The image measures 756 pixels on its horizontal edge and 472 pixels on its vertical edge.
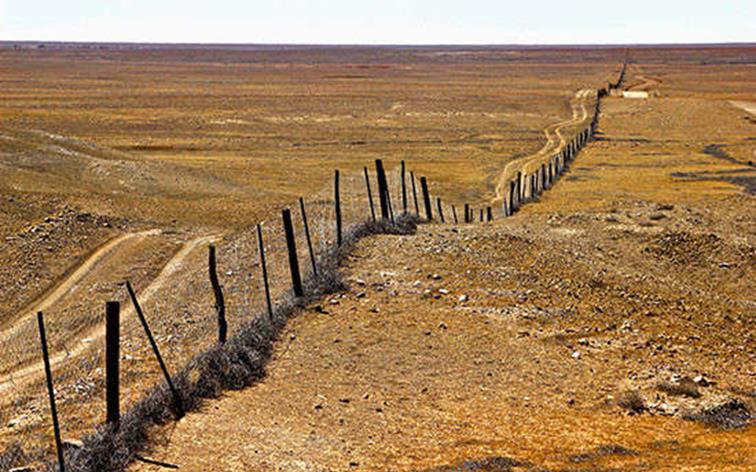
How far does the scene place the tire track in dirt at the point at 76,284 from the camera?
1342 centimetres

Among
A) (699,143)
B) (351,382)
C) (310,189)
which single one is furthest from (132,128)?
(351,382)

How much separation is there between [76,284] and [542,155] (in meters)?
34.2

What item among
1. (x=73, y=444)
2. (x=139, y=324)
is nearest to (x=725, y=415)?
(x=73, y=444)

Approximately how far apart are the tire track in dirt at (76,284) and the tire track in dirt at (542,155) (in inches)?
582

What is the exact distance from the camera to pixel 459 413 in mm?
11492

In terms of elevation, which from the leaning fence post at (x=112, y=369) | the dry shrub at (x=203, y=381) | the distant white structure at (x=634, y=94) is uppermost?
the leaning fence post at (x=112, y=369)

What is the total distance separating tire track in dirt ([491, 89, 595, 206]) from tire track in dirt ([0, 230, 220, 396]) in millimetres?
14783

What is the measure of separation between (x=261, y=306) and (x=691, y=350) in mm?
7149

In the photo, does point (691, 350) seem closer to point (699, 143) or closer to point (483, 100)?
point (699, 143)

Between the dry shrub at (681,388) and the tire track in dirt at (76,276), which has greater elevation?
the dry shrub at (681,388)

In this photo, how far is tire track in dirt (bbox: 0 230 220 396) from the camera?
13.4m

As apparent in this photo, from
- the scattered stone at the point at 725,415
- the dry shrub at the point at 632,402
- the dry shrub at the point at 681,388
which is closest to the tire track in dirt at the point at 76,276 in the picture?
the dry shrub at the point at 632,402

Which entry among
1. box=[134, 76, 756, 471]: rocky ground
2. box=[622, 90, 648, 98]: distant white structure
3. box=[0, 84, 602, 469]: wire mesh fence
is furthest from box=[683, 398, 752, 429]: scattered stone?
box=[622, 90, 648, 98]: distant white structure

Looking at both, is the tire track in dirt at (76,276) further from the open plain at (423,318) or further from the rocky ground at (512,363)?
the rocky ground at (512,363)
